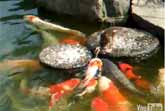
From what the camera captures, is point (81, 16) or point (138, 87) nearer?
point (138, 87)

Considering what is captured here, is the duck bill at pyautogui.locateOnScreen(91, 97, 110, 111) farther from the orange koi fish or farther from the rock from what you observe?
the rock

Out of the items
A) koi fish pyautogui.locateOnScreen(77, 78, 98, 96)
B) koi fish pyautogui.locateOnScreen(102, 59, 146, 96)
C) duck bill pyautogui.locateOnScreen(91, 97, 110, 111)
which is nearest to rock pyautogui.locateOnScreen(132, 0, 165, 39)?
koi fish pyautogui.locateOnScreen(102, 59, 146, 96)

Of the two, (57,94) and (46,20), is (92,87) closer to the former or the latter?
(57,94)

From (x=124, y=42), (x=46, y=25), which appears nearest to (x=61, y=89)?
(x=124, y=42)

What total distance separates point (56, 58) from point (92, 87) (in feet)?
3.37

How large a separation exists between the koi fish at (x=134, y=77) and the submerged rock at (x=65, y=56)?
0.62 metres

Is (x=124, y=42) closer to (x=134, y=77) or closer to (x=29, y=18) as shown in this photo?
(x=134, y=77)

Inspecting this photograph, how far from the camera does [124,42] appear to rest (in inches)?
289

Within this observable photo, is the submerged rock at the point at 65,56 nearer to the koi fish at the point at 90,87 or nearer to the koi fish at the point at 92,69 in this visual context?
the koi fish at the point at 92,69

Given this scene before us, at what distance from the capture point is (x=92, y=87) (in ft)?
21.1

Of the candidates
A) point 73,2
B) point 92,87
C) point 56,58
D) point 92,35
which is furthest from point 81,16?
point 92,87

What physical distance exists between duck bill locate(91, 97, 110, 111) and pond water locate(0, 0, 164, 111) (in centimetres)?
8

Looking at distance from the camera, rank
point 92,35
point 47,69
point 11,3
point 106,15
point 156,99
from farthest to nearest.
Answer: point 11,3, point 106,15, point 92,35, point 47,69, point 156,99

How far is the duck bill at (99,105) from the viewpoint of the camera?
19.8 feet
